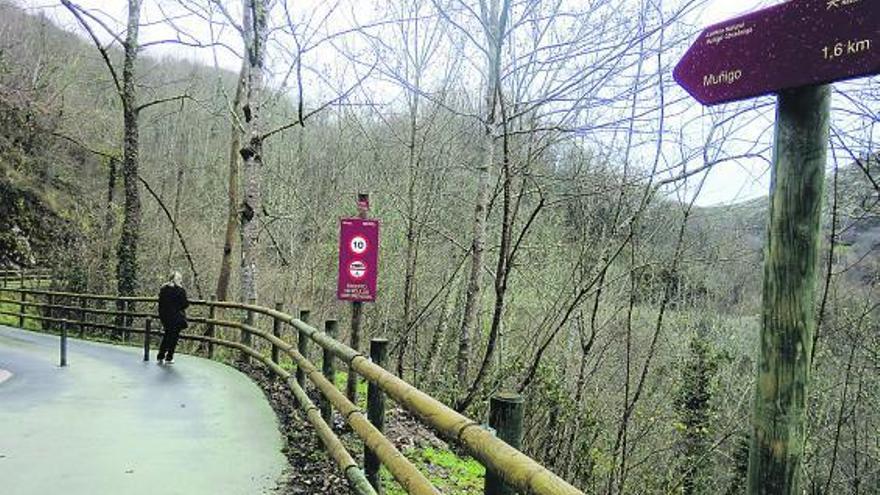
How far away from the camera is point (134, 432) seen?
6.97 meters

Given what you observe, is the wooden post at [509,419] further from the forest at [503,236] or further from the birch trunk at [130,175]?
the birch trunk at [130,175]

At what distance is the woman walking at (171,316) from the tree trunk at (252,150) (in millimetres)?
1505

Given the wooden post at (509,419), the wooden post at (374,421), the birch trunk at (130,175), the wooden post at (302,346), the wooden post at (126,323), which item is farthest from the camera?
the birch trunk at (130,175)

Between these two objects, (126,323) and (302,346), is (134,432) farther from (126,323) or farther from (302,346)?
(126,323)

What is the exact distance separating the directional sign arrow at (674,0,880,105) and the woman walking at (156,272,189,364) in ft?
36.4

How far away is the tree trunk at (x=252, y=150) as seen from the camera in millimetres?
13141

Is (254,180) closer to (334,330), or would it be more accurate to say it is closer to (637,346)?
(334,330)

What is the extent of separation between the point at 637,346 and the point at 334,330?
15430 mm

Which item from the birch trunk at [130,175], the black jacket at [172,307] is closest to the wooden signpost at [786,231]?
the black jacket at [172,307]

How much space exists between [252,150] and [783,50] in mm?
12085

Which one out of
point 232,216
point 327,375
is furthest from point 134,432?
point 232,216

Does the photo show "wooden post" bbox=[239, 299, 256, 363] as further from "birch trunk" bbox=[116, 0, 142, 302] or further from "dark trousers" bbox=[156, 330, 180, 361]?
"birch trunk" bbox=[116, 0, 142, 302]

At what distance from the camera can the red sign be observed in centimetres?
814

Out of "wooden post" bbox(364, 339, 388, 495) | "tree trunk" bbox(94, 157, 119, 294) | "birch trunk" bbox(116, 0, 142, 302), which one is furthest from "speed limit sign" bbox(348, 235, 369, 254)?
"tree trunk" bbox(94, 157, 119, 294)
